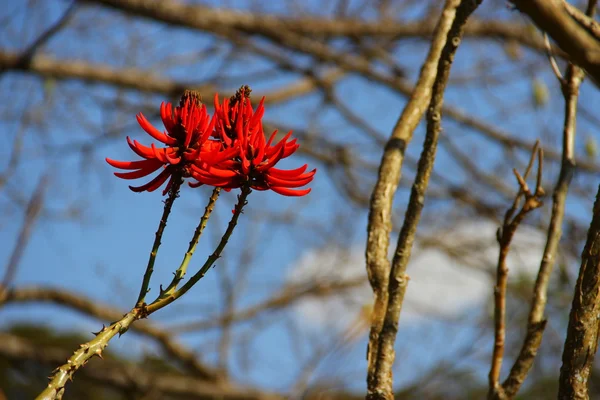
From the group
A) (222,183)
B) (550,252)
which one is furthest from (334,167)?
(222,183)

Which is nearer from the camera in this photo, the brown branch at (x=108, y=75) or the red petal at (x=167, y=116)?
the red petal at (x=167, y=116)

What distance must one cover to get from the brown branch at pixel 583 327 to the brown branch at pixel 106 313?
3.47 meters

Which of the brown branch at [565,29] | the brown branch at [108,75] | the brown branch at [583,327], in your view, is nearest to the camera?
the brown branch at [565,29]

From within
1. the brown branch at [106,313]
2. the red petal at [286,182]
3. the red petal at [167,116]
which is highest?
the brown branch at [106,313]

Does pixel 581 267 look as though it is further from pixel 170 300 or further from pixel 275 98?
pixel 275 98

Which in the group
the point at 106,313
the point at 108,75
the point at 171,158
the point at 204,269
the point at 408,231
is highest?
the point at 108,75

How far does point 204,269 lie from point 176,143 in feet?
0.48

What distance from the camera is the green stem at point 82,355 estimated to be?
0.66 metres

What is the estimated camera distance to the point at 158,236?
782mm

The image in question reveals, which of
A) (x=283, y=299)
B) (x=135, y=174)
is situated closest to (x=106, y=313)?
(x=283, y=299)

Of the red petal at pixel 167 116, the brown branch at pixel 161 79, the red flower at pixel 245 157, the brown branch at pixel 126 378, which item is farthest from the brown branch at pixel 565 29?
the brown branch at pixel 126 378

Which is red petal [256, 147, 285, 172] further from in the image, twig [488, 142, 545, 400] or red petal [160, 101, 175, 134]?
twig [488, 142, 545, 400]

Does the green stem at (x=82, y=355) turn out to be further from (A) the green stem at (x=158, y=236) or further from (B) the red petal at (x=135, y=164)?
(B) the red petal at (x=135, y=164)

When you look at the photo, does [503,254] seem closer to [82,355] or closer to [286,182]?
[286,182]
